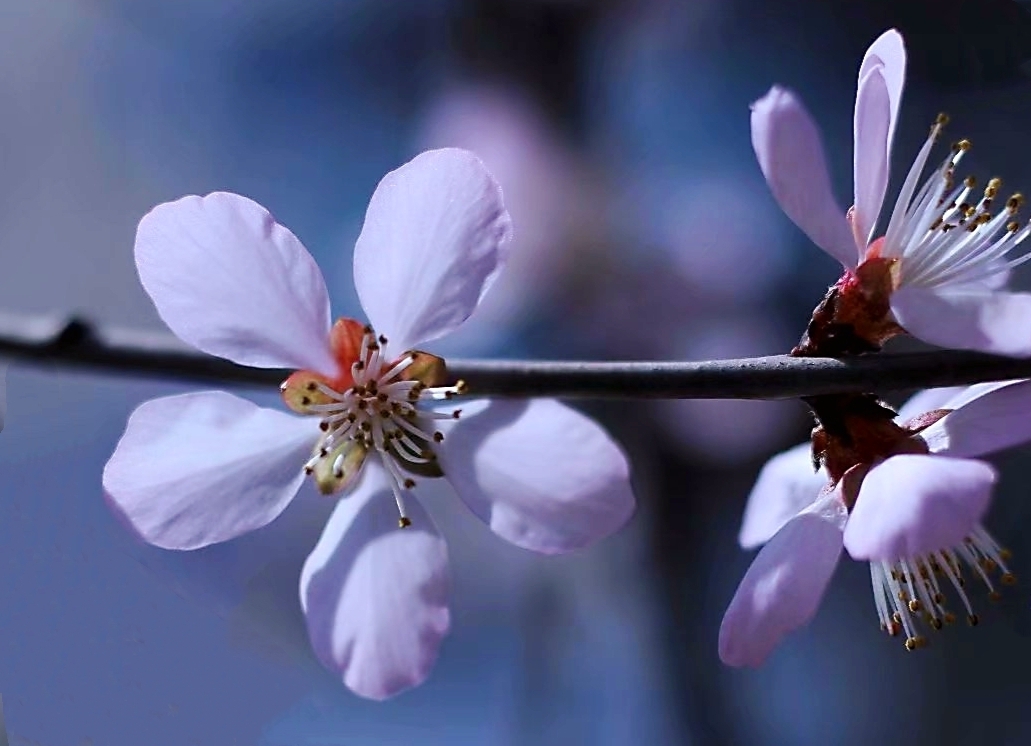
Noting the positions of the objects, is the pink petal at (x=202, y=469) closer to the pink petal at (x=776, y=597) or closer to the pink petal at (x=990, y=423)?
the pink petal at (x=776, y=597)

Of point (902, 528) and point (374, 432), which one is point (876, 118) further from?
point (374, 432)

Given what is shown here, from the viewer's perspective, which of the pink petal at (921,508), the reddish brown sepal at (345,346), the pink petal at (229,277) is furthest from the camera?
the reddish brown sepal at (345,346)

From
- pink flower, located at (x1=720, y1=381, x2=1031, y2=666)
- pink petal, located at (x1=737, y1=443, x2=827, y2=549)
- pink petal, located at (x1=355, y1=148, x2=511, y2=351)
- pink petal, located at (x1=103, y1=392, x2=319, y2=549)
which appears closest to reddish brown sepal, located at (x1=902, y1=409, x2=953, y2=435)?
pink flower, located at (x1=720, y1=381, x2=1031, y2=666)

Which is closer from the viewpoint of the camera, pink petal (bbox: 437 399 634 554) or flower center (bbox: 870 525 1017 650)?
pink petal (bbox: 437 399 634 554)

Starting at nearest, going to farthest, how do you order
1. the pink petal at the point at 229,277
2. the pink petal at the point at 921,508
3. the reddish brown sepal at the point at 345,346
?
the pink petal at the point at 921,508 → the pink petal at the point at 229,277 → the reddish brown sepal at the point at 345,346

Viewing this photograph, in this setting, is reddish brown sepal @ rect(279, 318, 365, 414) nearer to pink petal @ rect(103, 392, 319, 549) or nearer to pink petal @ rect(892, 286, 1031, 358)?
pink petal @ rect(103, 392, 319, 549)

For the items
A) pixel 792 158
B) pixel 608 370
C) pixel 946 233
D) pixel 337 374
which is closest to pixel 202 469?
pixel 337 374

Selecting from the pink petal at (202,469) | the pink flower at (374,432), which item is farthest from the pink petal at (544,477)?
the pink petal at (202,469)

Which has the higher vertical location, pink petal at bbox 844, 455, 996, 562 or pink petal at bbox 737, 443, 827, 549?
pink petal at bbox 844, 455, 996, 562
